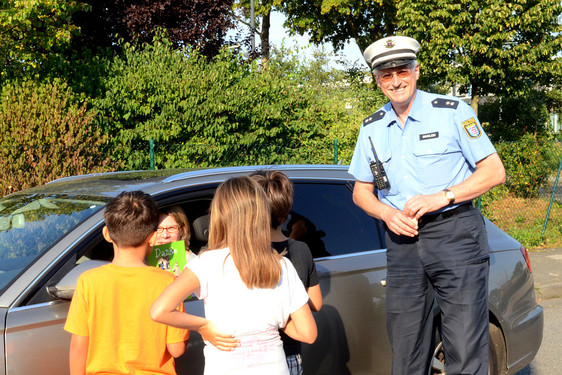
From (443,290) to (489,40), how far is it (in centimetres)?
1592

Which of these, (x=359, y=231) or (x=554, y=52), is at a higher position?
(x=554, y=52)

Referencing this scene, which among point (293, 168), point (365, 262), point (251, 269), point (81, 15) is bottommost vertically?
point (365, 262)

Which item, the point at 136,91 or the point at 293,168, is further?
the point at 136,91

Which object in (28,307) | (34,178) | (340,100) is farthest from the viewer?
(340,100)

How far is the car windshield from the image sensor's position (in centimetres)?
290

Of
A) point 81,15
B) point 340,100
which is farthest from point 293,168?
point 81,15

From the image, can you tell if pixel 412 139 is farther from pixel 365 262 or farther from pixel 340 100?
pixel 340 100

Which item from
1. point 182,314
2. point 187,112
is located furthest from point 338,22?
point 182,314

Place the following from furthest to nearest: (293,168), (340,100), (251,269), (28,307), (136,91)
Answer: (340,100)
(136,91)
(293,168)
(28,307)
(251,269)

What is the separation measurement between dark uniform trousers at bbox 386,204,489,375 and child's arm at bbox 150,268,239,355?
46.9 inches

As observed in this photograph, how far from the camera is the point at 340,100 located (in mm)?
11953

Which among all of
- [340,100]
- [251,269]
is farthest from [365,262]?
[340,100]

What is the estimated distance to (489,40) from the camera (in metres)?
17.6

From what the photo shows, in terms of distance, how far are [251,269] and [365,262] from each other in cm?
135
